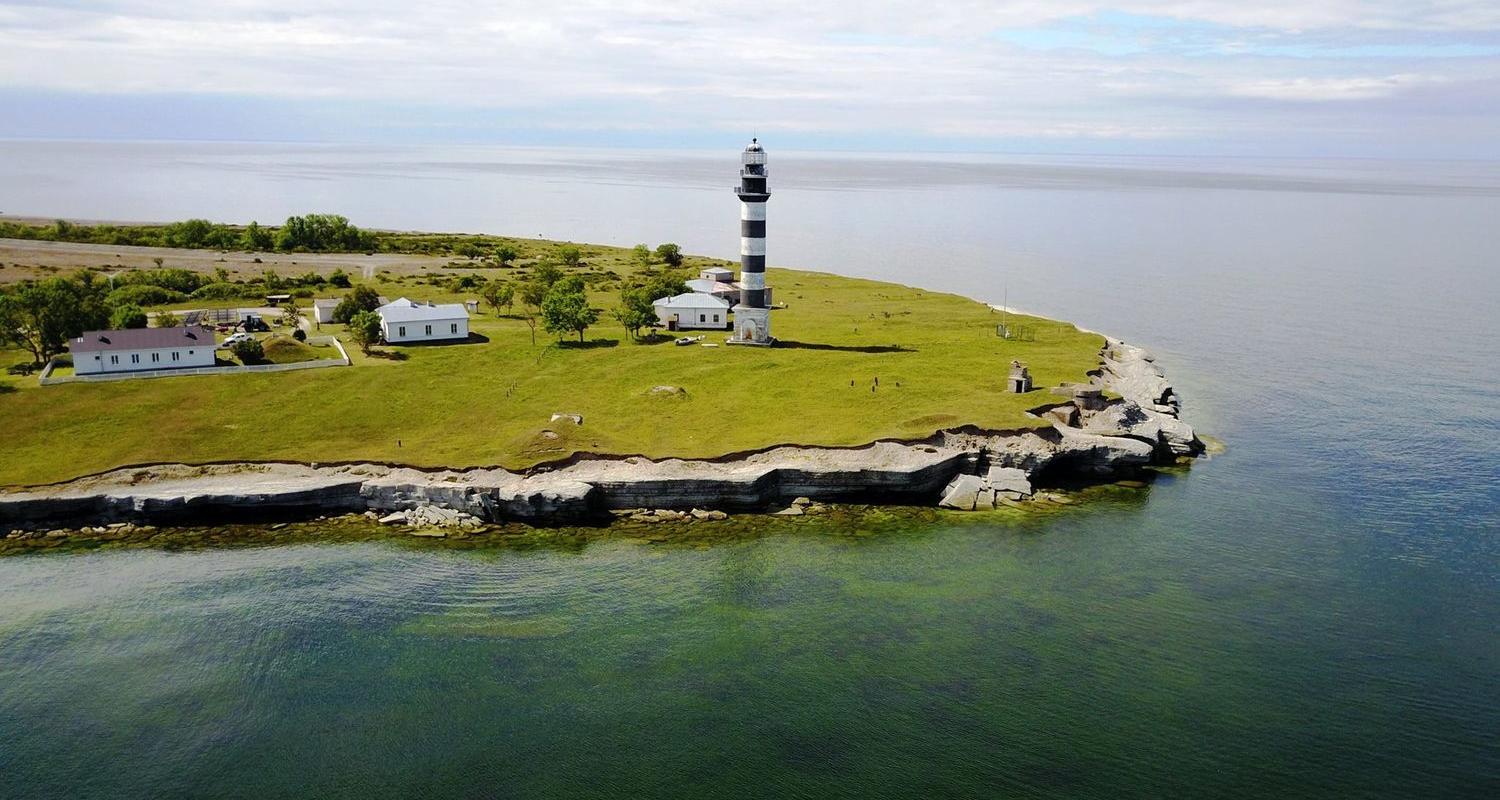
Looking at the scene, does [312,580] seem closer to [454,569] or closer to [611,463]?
[454,569]

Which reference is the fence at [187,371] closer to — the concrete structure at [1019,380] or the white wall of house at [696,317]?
the white wall of house at [696,317]

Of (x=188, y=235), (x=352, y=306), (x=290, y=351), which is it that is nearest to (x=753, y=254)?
(x=290, y=351)

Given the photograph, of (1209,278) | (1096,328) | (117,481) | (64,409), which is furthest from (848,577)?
(1209,278)

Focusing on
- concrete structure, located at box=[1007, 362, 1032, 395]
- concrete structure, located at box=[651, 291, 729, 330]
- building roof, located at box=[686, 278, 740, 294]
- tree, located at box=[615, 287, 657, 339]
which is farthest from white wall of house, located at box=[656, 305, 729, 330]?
concrete structure, located at box=[1007, 362, 1032, 395]

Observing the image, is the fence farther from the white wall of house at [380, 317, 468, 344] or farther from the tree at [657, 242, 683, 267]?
the tree at [657, 242, 683, 267]

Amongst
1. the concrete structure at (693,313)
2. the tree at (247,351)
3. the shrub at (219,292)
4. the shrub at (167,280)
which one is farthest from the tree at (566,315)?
the shrub at (167,280)

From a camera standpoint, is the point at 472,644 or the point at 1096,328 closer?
the point at 472,644
